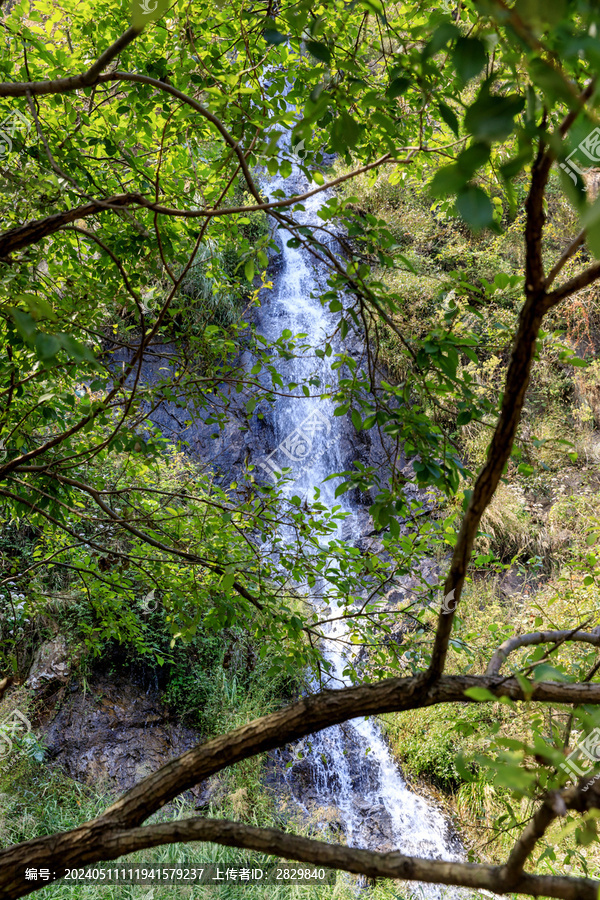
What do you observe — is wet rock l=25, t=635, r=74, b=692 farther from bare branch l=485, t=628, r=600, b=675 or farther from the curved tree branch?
bare branch l=485, t=628, r=600, b=675

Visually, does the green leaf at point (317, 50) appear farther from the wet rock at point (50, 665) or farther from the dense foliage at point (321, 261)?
the wet rock at point (50, 665)

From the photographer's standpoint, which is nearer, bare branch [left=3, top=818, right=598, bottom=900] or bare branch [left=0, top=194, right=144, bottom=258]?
bare branch [left=3, top=818, right=598, bottom=900]

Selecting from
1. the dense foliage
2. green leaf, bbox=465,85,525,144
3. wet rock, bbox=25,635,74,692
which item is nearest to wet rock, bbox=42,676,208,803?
wet rock, bbox=25,635,74,692

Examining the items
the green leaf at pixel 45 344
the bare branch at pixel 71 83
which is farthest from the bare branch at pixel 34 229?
the green leaf at pixel 45 344

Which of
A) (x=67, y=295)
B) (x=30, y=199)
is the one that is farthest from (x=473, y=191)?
(x=67, y=295)

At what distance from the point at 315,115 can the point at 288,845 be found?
1.23 meters

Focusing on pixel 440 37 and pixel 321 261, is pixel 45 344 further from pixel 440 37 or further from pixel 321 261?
pixel 321 261

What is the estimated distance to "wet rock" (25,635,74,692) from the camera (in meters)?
5.30

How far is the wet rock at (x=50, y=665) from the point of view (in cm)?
530

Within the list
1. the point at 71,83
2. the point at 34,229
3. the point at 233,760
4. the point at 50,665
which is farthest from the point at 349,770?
the point at 71,83

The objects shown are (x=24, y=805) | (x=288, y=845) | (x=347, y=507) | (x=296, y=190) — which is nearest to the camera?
(x=288, y=845)

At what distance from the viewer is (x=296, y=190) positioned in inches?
387

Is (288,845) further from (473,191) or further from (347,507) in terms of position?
(347,507)

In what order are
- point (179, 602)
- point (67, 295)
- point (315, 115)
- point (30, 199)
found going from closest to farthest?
point (315, 115), point (30, 199), point (179, 602), point (67, 295)
